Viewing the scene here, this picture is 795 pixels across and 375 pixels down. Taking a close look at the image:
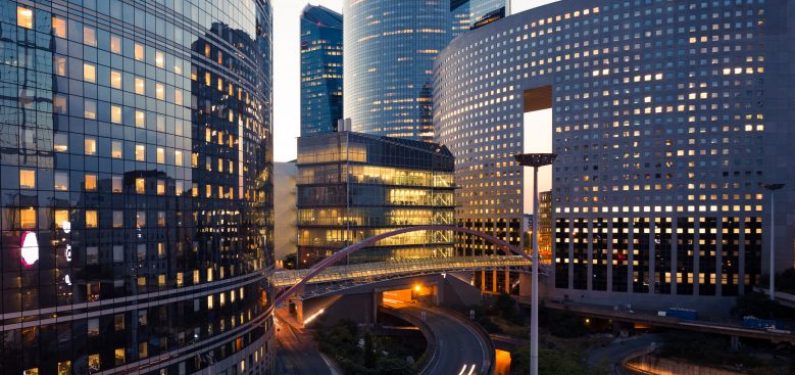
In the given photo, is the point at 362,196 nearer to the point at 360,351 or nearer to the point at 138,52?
the point at 360,351

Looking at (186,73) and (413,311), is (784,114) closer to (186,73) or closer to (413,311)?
(413,311)

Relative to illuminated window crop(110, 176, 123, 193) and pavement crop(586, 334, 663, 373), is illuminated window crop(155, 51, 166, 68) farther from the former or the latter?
pavement crop(586, 334, 663, 373)

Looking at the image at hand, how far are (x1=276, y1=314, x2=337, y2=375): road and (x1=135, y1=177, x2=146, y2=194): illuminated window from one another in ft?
83.9

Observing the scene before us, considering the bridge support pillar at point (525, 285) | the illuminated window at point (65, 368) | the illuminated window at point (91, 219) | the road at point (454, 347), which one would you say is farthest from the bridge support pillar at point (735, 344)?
the illuminated window at point (91, 219)

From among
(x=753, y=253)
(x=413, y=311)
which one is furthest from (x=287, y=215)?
(x=753, y=253)

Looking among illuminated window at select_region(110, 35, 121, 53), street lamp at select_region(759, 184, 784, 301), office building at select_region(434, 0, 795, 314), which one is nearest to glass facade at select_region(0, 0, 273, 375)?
illuminated window at select_region(110, 35, 121, 53)

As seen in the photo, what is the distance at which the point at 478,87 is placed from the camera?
5251 inches

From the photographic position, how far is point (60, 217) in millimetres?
32938

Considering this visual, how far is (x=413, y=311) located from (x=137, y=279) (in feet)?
176

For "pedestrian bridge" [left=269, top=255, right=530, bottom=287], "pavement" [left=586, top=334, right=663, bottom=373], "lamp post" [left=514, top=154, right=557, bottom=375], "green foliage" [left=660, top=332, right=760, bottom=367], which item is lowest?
"pavement" [left=586, top=334, right=663, bottom=373]

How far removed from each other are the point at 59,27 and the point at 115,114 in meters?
6.49

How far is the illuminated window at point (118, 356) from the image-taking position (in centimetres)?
3606

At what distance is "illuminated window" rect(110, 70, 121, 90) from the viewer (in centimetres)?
3628

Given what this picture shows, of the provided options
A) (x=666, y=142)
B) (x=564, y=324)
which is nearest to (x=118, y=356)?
(x=564, y=324)
